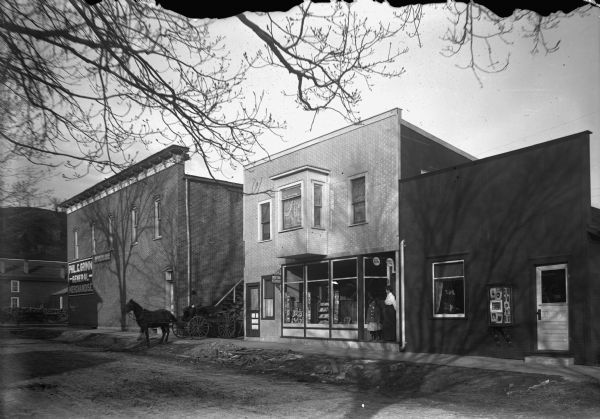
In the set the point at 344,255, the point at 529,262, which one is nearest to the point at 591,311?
the point at 529,262

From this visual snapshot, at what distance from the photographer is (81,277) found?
37.4 m

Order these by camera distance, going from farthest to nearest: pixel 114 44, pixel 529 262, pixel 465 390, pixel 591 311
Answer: pixel 529 262 < pixel 591 311 < pixel 465 390 < pixel 114 44

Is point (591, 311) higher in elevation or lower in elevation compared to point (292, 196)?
Answer: lower

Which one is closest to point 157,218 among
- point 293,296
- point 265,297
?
point 265,297

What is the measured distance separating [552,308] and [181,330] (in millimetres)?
15118

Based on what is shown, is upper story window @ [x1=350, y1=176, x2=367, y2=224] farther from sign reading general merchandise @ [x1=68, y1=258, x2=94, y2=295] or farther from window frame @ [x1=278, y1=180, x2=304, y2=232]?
sign reading general merchandise @ [x1=68, y1=258, x2=94, y2=295]

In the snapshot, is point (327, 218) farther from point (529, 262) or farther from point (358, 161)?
point (529, 262)

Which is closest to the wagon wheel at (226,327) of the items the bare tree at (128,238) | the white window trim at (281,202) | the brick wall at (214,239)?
the brick wall at (214,239)

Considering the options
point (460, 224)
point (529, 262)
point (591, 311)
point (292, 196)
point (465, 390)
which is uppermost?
point (292, 196)

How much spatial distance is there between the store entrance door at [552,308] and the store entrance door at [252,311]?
1295 cm

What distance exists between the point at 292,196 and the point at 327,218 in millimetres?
1645

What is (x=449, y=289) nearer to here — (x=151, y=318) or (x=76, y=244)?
(x=151, y=318)

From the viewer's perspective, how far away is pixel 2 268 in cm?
687

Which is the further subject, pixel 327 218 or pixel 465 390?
pixel 327 218
